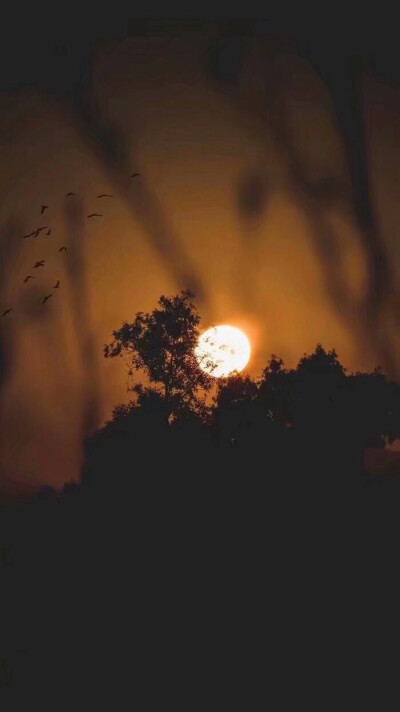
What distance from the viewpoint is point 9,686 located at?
1269cm

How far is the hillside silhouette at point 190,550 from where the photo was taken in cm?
1384

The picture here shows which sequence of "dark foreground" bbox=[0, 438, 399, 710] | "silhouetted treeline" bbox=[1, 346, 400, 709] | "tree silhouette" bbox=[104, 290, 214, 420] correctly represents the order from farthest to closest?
1. "tree silhouette" bbox=[104, 290, 214, 420]
2. "silhouetted treeline" bbox=[1, 346, 400, 709]
3. "dark foreground" bbox=[0, 438, 399, 710]

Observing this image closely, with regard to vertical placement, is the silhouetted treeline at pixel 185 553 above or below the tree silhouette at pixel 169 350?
below

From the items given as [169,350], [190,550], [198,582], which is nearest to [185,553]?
[190,550]

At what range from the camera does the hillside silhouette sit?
13836mm

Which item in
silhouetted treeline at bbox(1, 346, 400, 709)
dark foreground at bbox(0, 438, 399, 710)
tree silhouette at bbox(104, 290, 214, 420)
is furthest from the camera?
tree silhouette at bbox(104, 290, 214, 420)

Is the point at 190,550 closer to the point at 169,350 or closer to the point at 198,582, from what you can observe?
the point at 198,582

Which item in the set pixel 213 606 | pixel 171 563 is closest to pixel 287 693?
pixel 213 606

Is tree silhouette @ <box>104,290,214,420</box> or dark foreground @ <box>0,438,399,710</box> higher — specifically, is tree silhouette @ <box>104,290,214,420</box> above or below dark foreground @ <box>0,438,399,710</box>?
above

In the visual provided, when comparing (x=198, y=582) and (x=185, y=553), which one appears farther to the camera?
(x=185, y=553)

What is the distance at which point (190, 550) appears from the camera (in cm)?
1891

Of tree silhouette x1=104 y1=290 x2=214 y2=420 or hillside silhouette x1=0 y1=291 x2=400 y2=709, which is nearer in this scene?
hillside silhouette x1=0 y1=291 x2=400 y2=709

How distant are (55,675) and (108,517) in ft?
26.7

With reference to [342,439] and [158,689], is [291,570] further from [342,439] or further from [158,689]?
[342,439]
